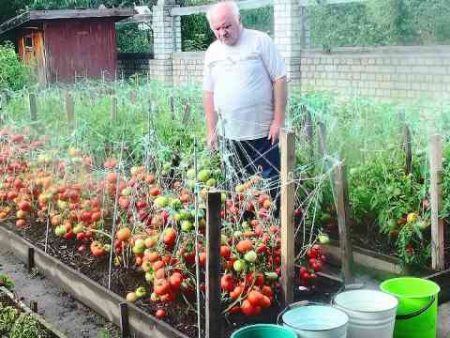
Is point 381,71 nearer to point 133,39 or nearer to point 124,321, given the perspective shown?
point 124,321

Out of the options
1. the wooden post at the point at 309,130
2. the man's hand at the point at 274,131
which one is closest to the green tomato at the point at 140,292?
the man's hand at the point at 274,131

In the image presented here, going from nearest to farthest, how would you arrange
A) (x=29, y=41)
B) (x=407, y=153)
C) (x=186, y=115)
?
(x=407, y=153)
(x=186, y=115)
(x=29, y=41)

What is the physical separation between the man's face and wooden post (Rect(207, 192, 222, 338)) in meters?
1.85

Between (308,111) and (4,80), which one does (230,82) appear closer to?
(308,111)

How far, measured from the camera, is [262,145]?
471 centimetres

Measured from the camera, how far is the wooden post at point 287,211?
3.41 m

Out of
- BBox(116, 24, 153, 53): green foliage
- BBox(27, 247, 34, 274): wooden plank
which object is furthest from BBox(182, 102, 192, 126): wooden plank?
BBox(116, 24, 153, 53): green foliage

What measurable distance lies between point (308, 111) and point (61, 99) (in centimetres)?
446

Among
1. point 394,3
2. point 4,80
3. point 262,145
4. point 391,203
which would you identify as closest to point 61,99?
point 4,80

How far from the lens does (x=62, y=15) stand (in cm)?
1479

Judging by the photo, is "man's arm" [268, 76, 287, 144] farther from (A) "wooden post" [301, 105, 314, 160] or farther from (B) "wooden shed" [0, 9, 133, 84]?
(B) "wooden shed" [0, 9, 133, 84]

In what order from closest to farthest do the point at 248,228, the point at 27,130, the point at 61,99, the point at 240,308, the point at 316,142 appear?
the point at 240,308, the point at 248,228, the point at 316,142, the point at 27,130, the point at 61,99

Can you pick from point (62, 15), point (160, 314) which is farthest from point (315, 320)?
point (62, 15)

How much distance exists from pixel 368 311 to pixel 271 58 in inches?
82.1
